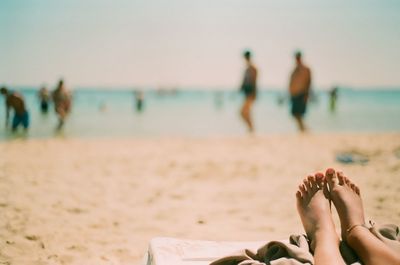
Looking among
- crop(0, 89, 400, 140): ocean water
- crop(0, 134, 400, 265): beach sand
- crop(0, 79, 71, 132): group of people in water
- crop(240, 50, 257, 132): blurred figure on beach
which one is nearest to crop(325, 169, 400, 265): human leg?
crop(0, 134, 400, 265): beach sand

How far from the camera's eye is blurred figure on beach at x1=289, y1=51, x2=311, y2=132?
8.29m

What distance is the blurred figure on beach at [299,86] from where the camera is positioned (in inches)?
326

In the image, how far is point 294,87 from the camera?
27.5ft

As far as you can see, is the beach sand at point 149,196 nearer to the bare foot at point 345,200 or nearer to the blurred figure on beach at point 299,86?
the bare foot at point 345,200

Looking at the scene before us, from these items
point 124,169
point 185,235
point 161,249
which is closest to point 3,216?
point 185,235

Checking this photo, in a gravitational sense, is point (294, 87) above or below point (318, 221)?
above

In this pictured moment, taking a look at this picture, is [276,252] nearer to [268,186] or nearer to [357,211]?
[357,211]

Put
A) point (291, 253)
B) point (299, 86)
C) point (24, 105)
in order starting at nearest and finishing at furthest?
point (291, 253) → point (299, 86) → point (24, 105)

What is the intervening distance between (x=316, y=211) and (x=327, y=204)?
0.42 feet

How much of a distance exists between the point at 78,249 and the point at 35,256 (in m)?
0.29

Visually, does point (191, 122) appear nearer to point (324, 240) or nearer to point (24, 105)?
point (24, 105)

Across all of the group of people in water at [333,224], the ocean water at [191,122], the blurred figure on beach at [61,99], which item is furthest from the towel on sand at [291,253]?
the blurred figure on beach at [61,99]

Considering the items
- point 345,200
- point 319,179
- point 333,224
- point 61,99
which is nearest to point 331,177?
point 319,179

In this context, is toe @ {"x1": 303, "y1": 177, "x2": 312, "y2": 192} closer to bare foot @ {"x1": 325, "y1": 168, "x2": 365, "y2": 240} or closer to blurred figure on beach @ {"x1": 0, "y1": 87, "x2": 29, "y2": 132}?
bare foot @ {"x1": 325, "y1": 168, "x2": 365, "y2": 240}
